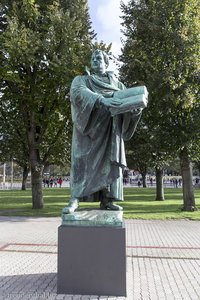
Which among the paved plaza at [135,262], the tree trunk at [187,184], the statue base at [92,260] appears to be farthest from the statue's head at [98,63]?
the tree trunk at [187,184]

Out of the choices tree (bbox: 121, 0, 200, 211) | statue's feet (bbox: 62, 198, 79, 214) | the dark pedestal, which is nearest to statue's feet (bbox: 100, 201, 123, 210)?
statue's feet (bbox: 62, 198, 79, 214)

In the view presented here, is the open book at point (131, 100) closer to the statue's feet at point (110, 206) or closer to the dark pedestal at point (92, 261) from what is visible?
the statue's feet at point (110, 206)

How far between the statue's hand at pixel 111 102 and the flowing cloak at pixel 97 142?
0.17 metres

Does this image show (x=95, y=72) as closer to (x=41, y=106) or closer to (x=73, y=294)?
(x=73, y=294)

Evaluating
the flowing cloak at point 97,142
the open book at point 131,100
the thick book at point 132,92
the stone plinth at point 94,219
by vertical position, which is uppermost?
the thick book at point 132,92

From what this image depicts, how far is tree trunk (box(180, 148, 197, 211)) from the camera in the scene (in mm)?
18141

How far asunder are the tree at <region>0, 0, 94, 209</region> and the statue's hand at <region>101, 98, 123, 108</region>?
40.9 ft

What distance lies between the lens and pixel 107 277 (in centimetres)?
532

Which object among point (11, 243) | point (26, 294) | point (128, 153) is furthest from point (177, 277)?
point (128, 153)

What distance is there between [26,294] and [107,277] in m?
1.17

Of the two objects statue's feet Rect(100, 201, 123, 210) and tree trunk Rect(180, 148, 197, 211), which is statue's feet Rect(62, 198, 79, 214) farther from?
tree trunk Rect(180, 148, 197, 211)

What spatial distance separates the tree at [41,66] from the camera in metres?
17.7

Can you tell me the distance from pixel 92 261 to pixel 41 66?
1502 cm

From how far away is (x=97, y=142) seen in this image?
5.94 metres
